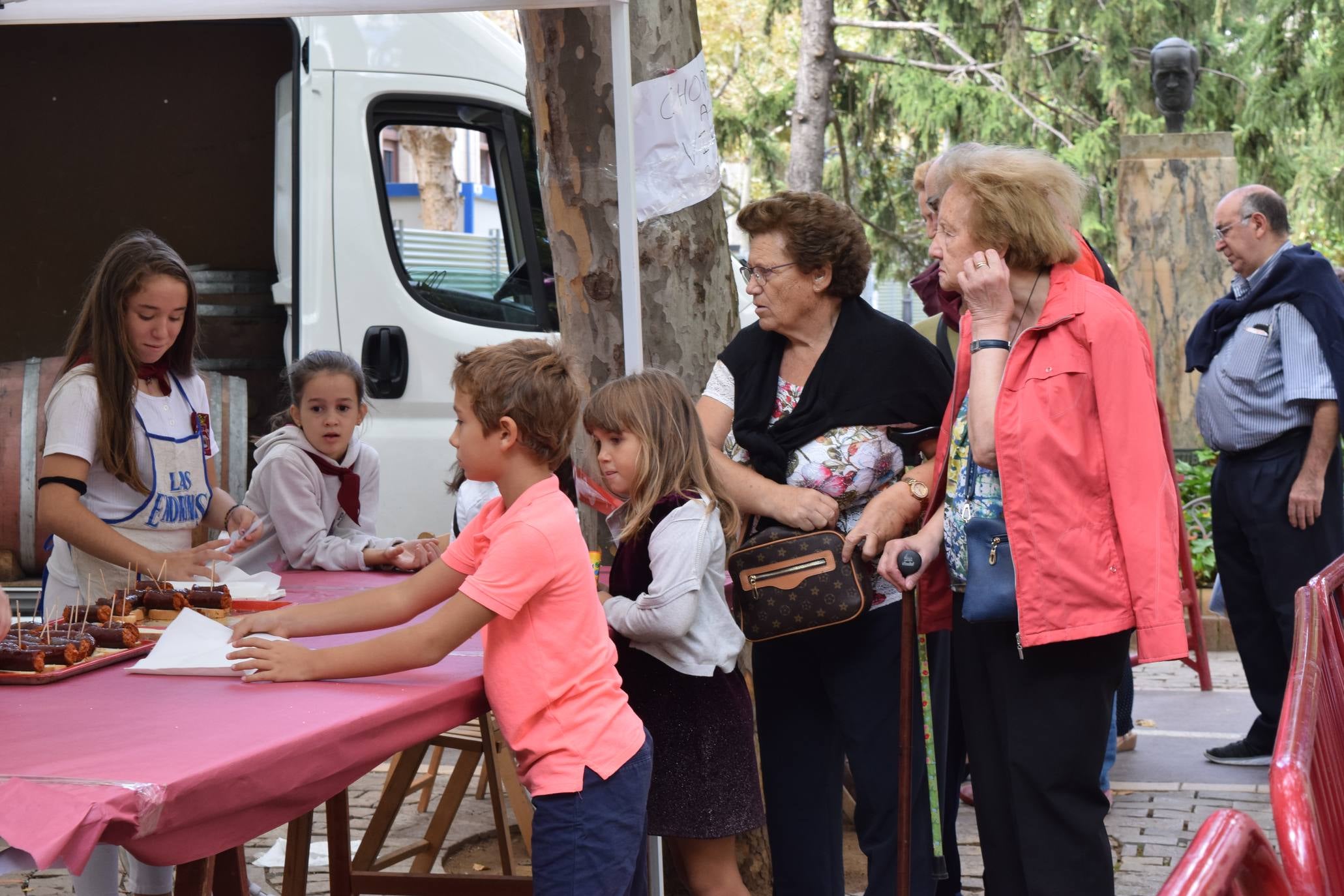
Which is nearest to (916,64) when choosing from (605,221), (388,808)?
(605,221)

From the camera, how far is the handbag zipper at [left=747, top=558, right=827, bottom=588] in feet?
10.5

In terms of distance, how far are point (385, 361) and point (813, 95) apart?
8.93 metres

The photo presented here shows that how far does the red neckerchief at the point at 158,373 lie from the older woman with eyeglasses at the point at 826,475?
1.34m

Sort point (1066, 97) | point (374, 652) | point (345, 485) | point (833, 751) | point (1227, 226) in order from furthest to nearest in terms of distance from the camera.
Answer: point (1066, 97)
point (1227, 226)
point (345, 485)
point (833, 751)
point (374, 652)

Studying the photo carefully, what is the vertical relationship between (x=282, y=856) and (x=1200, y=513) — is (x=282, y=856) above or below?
below

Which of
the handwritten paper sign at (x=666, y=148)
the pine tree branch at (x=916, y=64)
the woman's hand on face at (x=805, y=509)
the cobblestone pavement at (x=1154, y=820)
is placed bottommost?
the cobblestone pavement at (x=1154, y=820)

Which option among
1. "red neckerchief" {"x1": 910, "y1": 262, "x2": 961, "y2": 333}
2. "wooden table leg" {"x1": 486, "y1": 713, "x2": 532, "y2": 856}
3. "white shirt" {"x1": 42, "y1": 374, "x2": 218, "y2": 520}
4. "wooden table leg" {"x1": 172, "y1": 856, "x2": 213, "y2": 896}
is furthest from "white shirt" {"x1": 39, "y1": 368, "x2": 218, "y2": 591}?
"red neckerchief" {"x1": 910, "y1": 262, "x2": 961, "y2": 333}

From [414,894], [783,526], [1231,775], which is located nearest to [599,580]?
[783,526]

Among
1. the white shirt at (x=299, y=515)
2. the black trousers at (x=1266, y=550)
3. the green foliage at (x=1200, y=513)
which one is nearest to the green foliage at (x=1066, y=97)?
the green foliage at (x=1200, y=513)

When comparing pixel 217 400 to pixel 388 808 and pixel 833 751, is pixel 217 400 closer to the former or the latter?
pixel 388 808

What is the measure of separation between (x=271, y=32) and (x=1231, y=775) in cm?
525

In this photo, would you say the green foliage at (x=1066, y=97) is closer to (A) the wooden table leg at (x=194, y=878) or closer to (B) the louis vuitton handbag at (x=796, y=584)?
(B) the louis vuitton handbag at (x=796, y=584)

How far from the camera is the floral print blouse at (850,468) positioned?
11.0 feet

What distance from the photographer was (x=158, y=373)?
3623 millimetres
